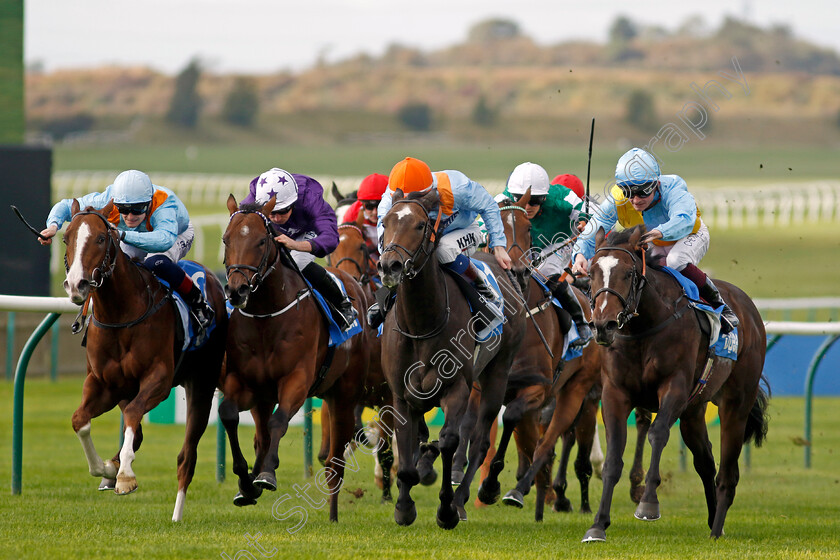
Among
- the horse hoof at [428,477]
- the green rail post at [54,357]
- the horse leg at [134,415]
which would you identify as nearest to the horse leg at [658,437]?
the horse hoof at [428,477]

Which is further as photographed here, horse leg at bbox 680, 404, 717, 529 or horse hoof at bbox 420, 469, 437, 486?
horse leg at bbox 680, 404, 717, 529

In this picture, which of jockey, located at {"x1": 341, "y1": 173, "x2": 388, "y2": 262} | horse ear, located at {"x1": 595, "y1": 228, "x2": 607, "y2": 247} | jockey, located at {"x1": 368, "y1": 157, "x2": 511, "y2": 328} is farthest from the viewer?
jockey, located at {"x1": 341, "y1": 173, "x2": 388, "y2": 262}

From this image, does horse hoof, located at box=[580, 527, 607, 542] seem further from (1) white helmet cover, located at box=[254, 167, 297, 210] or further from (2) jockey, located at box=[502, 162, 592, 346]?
(1) white helmet cover, located at box=[254, 167, 297, 210]

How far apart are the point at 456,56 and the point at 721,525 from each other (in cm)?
8778

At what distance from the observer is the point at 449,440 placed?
609 centimetres

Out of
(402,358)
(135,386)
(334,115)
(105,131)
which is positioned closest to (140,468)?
(135,386)

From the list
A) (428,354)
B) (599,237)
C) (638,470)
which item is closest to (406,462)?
(428,354)

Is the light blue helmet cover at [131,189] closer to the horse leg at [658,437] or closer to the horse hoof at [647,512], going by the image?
the horse leg at [658,437]

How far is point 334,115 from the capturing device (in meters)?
72.4

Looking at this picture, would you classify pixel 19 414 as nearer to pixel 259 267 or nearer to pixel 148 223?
pixel 148 223

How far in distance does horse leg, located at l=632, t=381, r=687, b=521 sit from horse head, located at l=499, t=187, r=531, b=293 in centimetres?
117

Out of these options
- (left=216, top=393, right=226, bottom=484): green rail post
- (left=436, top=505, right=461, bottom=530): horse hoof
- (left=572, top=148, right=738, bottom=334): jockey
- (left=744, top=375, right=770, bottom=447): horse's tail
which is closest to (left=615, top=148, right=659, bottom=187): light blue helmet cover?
(left=572, top=148, right=738, bottom=334): jockey

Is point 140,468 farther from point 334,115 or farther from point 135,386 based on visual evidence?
A: point 334,115

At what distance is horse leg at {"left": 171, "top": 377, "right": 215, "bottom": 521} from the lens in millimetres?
6793
